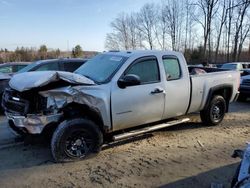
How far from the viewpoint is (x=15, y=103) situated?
509 centimetres

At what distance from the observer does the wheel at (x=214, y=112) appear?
7.20 metres

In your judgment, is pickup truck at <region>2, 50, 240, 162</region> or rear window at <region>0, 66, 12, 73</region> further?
rear window at <region>0, 66, 12, 73</region>

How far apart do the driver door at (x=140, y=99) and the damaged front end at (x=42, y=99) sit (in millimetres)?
520

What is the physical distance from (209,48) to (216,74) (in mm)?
39700

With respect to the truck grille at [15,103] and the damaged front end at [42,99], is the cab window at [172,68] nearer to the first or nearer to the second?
the damaged front end at [42,99]

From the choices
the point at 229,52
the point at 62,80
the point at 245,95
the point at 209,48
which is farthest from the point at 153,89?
the point at 229,52

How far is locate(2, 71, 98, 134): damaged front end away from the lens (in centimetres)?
479

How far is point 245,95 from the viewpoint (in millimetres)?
11609

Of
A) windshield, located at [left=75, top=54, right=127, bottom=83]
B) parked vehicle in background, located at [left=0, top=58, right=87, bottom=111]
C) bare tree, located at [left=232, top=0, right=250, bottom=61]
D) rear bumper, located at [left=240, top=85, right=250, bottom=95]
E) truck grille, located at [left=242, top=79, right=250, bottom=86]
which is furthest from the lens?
bare tree, located at [left=232, top=0, right=250, bottom=61]

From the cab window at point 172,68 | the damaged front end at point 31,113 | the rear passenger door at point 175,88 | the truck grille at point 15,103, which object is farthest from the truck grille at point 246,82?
the truck grille at point 15,103

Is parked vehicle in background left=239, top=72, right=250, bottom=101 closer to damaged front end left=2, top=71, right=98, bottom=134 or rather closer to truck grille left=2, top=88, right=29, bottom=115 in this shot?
damaged front end left=2, top=71, right=98, bottom=134

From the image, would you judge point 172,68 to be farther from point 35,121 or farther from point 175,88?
point 35,121

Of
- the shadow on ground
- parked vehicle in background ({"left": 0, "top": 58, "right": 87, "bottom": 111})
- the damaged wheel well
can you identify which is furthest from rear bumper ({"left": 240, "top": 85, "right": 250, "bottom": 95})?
the damaged wheel well

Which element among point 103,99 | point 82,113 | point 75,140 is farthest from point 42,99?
point 103,99
